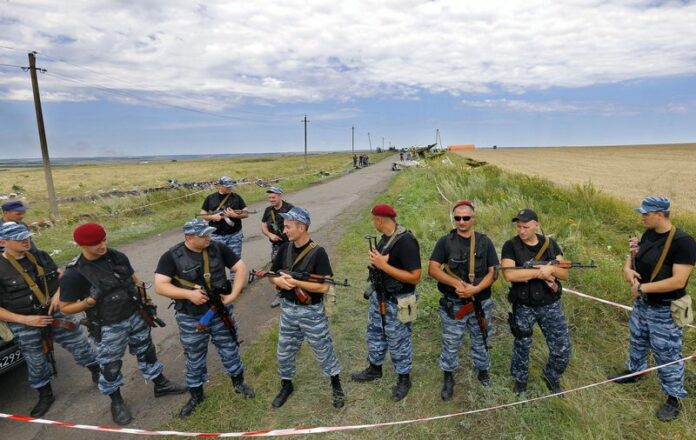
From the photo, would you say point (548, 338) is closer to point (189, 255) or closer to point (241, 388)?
point (241, 388)

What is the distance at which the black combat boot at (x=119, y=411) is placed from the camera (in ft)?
12.9

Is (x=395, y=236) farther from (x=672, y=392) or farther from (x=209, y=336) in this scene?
(x=672, y=392)

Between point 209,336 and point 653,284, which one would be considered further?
point 209,336

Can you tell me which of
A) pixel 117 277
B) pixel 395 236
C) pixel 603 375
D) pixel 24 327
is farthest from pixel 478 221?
pixel 24 327

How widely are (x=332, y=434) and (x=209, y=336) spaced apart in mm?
1711

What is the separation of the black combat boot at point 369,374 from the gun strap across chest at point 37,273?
11.7 ft

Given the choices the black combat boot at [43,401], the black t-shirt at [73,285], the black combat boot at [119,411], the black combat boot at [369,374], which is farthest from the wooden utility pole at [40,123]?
the black combat boot at [369,374]

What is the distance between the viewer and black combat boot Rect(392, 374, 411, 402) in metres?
→ 4.17

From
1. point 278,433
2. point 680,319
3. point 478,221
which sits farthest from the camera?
point 478,221

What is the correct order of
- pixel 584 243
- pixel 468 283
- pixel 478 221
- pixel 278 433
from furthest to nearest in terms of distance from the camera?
pixel 478 221 → pixel 584 243 → pixel 468 283 → pixel 278 433

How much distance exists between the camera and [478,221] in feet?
32.6

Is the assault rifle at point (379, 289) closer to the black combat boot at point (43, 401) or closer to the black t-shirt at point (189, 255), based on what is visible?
the black t-shirt at point (189, 255)

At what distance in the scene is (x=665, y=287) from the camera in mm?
3633

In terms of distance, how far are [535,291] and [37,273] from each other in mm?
5304
